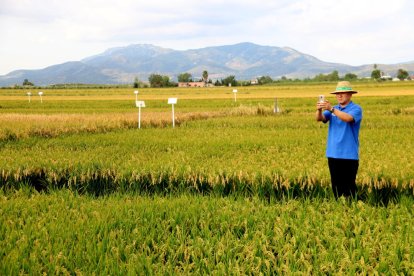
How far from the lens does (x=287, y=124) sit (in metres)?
23.5

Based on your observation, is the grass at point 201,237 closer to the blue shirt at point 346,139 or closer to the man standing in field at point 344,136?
the man standing in field at point 344,136

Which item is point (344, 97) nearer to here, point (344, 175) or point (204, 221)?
point (344, 175)

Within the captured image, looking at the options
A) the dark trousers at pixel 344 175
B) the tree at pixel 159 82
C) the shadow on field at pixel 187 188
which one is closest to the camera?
the dark trousers at pixel 344 175

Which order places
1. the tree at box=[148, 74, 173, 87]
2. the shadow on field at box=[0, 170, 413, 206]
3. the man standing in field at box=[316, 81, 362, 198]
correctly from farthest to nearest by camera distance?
the tree at box=[148, 74, 173, 87] < the shadow on field at box=[0, 170, 413, 206] < the man standing in field at box=[316, 81, 362, 198]

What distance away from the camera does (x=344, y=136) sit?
23.8ft

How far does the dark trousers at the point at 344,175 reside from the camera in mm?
7324

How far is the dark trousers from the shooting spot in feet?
24.0

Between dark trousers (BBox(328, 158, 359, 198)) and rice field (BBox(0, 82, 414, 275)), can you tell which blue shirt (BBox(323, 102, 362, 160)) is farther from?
rice field (BBox(0, 82, 414, 275))

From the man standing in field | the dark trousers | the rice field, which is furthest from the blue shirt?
the rice field

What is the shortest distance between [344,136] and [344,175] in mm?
662

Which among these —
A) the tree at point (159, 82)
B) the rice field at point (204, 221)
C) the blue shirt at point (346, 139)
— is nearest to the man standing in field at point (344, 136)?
the blue shirt at point (346, 139)

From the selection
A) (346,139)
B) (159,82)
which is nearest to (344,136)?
(346,139)

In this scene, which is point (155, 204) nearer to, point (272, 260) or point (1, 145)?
point (272, 260)

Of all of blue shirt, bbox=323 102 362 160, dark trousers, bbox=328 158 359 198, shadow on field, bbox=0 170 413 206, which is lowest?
shadow on field, bbox=0 170 413 206
